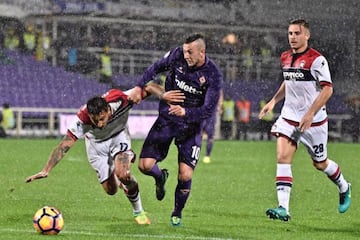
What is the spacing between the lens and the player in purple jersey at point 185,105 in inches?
397

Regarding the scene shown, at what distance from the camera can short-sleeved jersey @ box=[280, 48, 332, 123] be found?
33.4ft

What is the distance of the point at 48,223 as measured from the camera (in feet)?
30.0

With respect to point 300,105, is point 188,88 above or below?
above

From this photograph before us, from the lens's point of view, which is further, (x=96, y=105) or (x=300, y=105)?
(x=300, y=105)

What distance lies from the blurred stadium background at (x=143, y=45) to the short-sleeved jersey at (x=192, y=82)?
2399 centimetres

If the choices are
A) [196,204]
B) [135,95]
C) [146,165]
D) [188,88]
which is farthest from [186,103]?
[196,204]

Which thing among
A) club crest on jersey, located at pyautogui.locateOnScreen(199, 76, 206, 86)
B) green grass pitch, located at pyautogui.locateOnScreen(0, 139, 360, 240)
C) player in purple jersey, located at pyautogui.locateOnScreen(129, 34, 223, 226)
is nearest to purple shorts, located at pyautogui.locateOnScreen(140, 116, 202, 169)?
player in purple jersey, located at pyautogui.locateOnScreen(129, 34, 223, 226)

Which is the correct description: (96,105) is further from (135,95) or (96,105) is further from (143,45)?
(143,45)

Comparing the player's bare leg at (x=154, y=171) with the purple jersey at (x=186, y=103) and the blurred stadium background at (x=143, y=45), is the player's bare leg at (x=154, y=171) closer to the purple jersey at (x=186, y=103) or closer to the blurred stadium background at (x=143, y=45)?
the purple jersey at (x=186, y=103)

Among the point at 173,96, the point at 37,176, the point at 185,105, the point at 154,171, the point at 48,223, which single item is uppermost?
the point at 173,96

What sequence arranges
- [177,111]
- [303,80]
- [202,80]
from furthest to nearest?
[303,80] → [202,80] → [177,111]

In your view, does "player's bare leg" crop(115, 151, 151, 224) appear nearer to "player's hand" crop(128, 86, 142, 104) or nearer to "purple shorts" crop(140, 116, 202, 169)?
"purple shorts" crop(140, 116, 202, 169)


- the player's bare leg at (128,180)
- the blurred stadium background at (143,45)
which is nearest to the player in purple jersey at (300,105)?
the player's bare leg at (128,180)

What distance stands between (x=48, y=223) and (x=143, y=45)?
2798 centimetres
